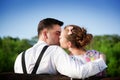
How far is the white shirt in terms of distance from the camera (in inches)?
42.7

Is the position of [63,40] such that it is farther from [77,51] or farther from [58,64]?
[58,64]

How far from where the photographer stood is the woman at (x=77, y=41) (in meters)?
1.42

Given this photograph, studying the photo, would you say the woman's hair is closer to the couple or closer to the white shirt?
the couple

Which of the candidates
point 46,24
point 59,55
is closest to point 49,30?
point 46,24

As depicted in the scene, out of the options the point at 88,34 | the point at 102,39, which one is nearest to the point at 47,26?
the point at 88,34

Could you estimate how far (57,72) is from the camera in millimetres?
1189

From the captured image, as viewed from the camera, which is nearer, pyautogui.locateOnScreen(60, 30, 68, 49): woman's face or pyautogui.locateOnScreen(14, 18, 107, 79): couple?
pyautogui.locateOnScreen(14, 18, 107, 79): couple

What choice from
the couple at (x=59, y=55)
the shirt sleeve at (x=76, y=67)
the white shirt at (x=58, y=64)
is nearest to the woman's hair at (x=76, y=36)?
the couple at (x=59, y=55)

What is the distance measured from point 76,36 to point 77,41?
0.02m

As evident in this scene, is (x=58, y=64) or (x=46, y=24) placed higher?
(x=46, y=24)

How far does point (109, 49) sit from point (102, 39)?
24.5 inches

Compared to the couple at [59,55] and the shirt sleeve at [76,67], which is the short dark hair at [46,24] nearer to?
the couple at [59,55]

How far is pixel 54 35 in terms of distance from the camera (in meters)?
1.43

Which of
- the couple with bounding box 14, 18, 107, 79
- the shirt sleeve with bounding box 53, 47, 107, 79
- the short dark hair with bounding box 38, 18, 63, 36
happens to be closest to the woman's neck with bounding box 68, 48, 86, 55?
the couple with bounding box 14, 18, 107, 79
